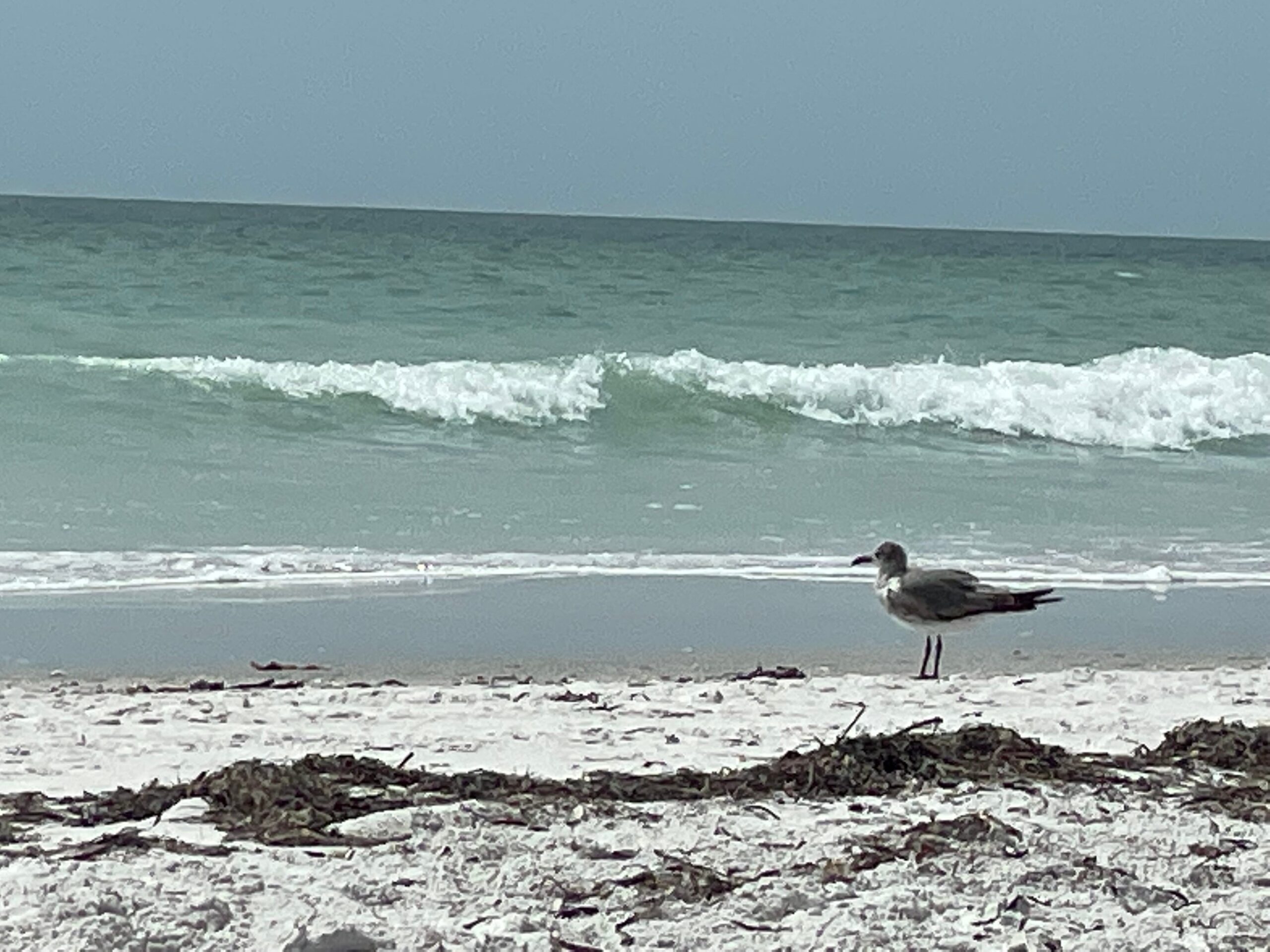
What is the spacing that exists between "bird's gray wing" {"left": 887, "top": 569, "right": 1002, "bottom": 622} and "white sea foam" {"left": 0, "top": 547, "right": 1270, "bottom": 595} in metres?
1.87

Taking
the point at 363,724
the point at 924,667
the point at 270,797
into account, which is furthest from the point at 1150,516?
the point at 270,797

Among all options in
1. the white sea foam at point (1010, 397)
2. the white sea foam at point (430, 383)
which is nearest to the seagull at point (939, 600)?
the white sea foam at point (430, 383)

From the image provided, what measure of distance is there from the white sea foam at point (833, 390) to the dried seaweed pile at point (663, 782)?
11228 millimetres

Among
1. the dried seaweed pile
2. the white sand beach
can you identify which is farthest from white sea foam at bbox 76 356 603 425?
the dried seaweed pile

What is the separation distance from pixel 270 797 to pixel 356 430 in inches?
425

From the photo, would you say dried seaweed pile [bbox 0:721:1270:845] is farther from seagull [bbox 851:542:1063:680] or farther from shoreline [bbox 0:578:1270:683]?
shoreline [bbox 0:578:1270:683]

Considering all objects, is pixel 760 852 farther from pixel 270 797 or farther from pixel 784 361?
pixel 784 361

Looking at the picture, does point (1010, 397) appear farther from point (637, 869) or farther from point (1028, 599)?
point (637, 869)


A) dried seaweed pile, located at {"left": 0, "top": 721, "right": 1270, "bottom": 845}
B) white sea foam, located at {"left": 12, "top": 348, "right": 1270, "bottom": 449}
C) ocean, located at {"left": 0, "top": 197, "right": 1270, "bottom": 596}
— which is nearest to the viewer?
dried seaweed pile, located at {"left": 0, "top": 721, "right": 1270, "bottom": 845}

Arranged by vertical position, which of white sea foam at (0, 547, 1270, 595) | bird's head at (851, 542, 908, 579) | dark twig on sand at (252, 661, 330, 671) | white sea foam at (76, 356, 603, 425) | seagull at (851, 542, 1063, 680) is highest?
bird's head at (851, 542, 908, 579)

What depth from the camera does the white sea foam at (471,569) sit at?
8.39 metres

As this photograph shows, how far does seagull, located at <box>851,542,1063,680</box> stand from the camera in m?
6.97

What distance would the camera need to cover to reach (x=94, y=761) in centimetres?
515

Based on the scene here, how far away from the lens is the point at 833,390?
18.0m
